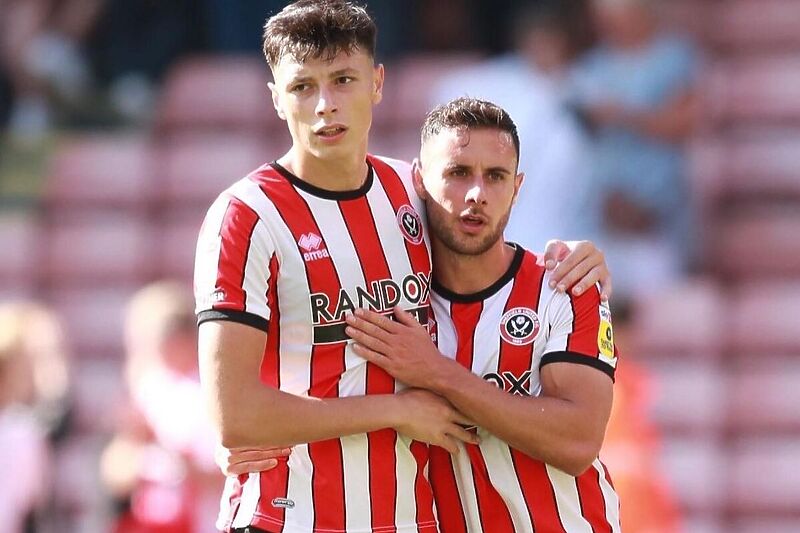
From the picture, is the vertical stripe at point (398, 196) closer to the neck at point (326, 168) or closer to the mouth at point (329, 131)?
the neck at point (326, 168)

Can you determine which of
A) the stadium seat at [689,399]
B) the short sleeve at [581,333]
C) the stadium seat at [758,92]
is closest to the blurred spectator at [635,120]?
the stadium seat at [689,399]

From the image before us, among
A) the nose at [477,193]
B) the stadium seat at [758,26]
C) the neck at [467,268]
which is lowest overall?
the neck at [467,268]

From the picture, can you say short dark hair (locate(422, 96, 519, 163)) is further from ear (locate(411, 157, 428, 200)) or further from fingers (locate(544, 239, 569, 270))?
fingers (locate(544, 239, 569, 270))

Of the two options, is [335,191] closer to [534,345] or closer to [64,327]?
[534,345]

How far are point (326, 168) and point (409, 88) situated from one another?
4814 millimetres

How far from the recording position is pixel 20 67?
29.5 feet

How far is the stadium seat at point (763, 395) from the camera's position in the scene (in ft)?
26.9

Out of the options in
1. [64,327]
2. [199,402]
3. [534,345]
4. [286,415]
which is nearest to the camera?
[286,415]

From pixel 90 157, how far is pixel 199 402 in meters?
2.81

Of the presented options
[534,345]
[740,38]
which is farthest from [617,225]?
[534,345]

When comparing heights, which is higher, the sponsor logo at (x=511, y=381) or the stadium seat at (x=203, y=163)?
the stadium seat at (x=203, y=163)

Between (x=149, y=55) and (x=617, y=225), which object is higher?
(x=149, y=55)

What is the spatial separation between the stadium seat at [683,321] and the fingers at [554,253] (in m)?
4.11

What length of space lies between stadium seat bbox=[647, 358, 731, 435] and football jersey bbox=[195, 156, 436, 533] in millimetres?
4312
